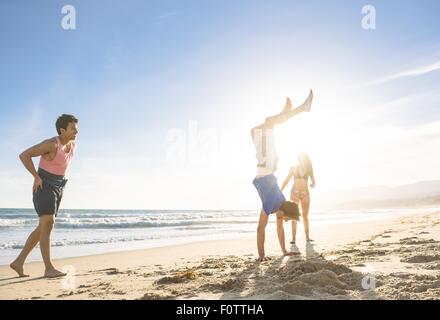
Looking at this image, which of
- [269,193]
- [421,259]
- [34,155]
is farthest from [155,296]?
[421,259]

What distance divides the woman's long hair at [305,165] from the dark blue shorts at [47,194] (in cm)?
569

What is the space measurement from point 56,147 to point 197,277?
2.69 m

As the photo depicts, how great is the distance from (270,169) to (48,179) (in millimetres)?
3129

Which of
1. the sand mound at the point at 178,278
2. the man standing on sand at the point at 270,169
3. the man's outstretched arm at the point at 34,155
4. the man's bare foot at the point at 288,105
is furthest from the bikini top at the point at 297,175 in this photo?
the man's outstretched arm at the point at 34,155

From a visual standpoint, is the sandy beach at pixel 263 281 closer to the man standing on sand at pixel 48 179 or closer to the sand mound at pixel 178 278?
the sand mound at pixel 178 278

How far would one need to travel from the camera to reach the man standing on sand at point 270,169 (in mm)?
5473

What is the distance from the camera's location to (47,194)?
5.76m

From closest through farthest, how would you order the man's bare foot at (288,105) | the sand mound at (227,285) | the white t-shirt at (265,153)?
the sand mound at (227,285) < the man's bare foot at (288,105) < the white t-shirt at (265,153)

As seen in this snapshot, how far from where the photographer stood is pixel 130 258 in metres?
8.36

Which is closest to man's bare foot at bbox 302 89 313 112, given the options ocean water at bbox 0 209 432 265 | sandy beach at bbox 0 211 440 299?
sandy beach at bbox 0 211 440 299

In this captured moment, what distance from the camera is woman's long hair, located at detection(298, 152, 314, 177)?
979 cm

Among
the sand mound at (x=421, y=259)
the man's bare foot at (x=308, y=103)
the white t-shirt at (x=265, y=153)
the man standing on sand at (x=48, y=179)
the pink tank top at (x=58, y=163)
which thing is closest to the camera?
the man's bare foot at (x=308, y=103)
